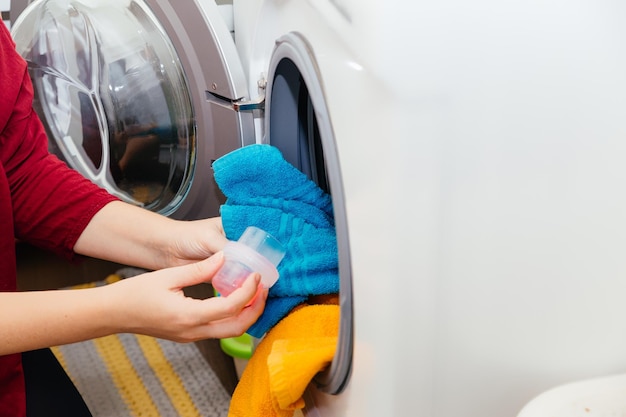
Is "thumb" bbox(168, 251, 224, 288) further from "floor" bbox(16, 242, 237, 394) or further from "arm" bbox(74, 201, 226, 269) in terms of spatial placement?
"floor" bbox(16, 242, 237, 394)

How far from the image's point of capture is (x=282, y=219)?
0.70m

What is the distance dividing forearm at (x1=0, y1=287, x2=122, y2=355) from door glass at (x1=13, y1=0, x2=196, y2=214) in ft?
1.04

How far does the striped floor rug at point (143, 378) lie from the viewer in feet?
3.95

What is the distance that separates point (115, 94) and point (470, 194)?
65 cm

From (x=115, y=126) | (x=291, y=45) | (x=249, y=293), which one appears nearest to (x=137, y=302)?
(x=249, y=293)

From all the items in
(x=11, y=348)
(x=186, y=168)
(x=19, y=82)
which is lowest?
(x=11, y=348)

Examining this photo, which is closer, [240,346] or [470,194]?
[470,194]

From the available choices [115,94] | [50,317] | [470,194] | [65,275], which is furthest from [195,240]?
[65,275]

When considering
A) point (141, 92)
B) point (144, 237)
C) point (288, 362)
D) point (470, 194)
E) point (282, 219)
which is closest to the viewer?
point (470, 194)

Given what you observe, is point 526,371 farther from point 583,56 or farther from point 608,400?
point 583,56

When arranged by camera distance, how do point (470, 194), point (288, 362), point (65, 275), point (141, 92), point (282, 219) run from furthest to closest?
point (65, 275) → point (141, 92) → point (282, 219) → point (288, 362) → point (470, 194)

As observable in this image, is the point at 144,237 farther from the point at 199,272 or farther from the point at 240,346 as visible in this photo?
the point at 240,346

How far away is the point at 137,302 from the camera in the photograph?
63 centimetres

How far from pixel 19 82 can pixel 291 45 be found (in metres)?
0.39
